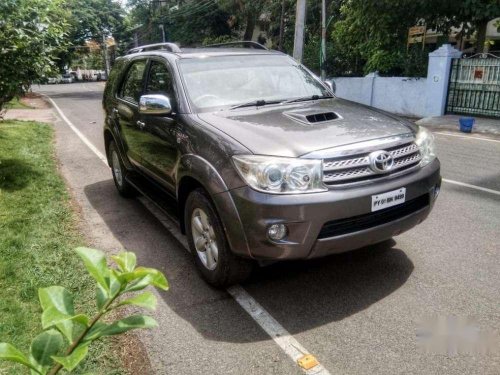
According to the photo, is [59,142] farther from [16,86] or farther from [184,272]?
[184,272]

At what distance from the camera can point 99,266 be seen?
93 cm

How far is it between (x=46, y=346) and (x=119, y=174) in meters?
5.52

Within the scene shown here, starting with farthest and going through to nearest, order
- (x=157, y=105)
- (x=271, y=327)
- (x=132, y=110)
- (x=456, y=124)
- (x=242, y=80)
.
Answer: (x=456, y=124), (x=132, y=110), (x=242, y=80), (x=157, y=105), (x=271, y=327)

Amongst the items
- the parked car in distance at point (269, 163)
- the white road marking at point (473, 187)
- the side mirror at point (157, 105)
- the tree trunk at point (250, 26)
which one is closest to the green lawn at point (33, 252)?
the parked car in distance at point (269, 163)

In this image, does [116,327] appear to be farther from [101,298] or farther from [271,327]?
[271,327]

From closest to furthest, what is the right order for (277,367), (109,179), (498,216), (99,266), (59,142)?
Result: 1. (99,266)
2. (277,367)
3. (498,216)
4. (109,179)
5. (59,142)

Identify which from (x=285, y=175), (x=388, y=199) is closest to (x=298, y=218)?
(x=285, y=175)

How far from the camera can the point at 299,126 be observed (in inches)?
134

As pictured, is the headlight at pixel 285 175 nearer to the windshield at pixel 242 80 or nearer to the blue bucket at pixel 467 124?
the windshield at pixel 242 80

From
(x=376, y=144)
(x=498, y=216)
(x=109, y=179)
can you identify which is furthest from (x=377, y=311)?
(x=109, y=179)

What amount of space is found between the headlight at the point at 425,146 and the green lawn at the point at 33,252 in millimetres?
2669

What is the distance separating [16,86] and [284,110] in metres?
4.86

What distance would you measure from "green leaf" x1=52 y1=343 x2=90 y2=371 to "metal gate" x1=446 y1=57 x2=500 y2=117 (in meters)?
15.0

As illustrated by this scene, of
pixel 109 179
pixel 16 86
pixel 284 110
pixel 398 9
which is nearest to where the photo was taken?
pixel 284 110
